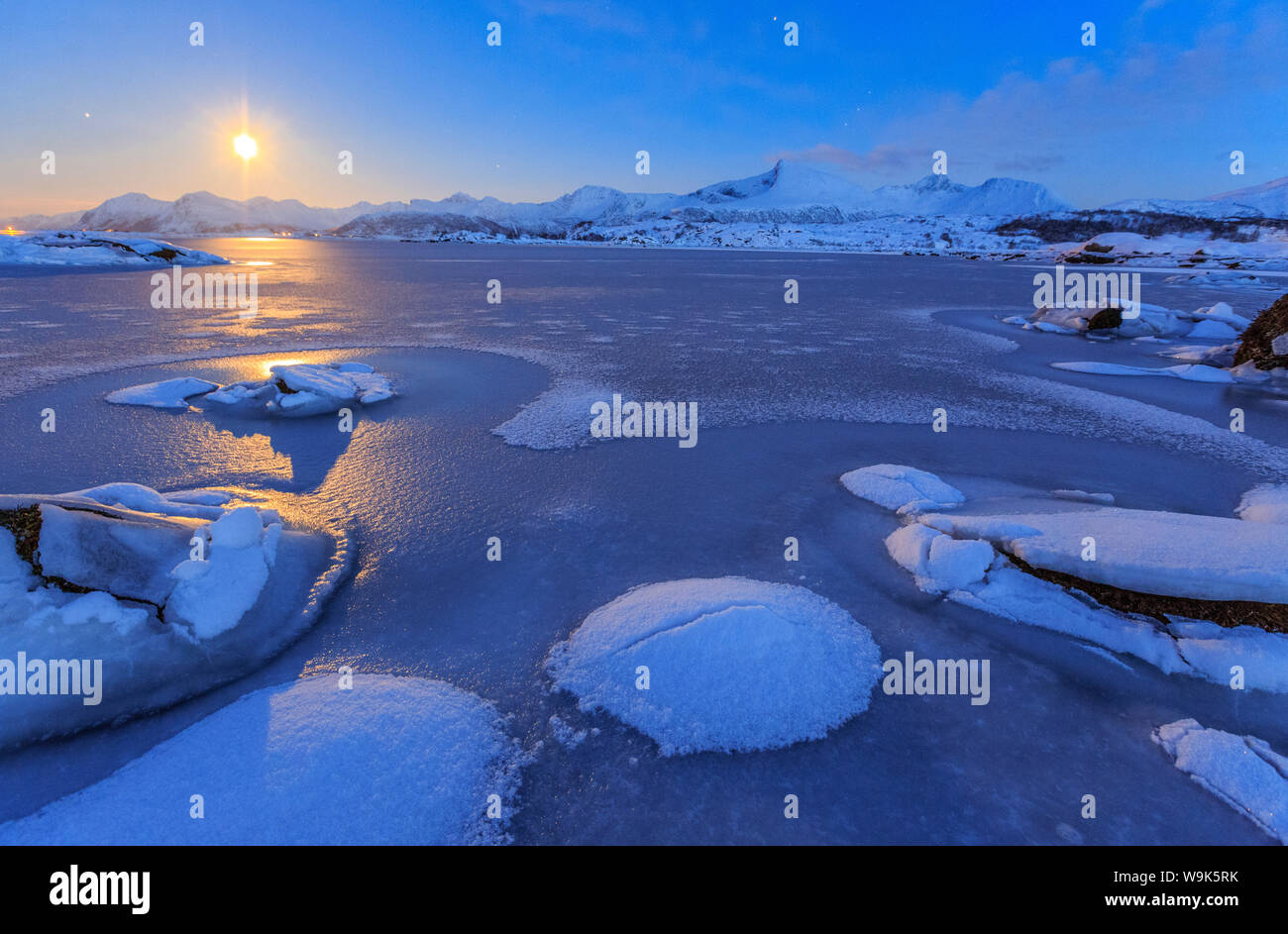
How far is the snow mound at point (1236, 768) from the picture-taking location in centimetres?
252

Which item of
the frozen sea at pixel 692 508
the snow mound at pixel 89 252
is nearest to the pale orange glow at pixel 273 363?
the frozen sea at pixel 692 508

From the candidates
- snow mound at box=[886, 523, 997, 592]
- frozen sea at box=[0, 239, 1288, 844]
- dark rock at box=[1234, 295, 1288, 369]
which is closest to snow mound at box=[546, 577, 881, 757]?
frozen sea at box=[0, 239, 1288, 844]

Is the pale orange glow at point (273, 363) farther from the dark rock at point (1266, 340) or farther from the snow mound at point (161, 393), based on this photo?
the dark rock at point (1266, 340)

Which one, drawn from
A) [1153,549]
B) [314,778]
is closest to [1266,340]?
[1153,549]

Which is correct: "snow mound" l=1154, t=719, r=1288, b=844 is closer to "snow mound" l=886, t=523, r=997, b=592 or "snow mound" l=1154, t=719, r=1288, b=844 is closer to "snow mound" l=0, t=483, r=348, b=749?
"snow mound" l=886, t=523, r=997, b=592

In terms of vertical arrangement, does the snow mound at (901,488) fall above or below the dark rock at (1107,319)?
below

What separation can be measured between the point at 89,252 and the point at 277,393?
43392 mm

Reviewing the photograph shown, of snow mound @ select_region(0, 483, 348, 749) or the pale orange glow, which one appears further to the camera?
the pale orange glow

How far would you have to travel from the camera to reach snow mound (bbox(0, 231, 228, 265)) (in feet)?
115

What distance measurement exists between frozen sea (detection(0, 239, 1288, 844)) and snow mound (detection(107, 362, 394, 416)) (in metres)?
0.42

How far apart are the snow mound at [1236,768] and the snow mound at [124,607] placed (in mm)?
4737

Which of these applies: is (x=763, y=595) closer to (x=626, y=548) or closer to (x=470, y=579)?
(x=626, y=548)

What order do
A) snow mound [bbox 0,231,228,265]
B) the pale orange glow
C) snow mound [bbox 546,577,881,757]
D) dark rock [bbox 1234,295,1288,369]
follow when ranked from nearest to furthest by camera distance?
snow mound [bbox 546,577,881,757] < the pale orange glow < dark rock [bbox 1234,295,1288,369] < snow mound [bbox 0,231,228,265]

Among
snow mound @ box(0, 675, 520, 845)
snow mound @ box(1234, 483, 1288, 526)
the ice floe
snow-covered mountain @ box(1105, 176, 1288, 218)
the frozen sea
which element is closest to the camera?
snow mound @ box(0, 675, 520, 845)
